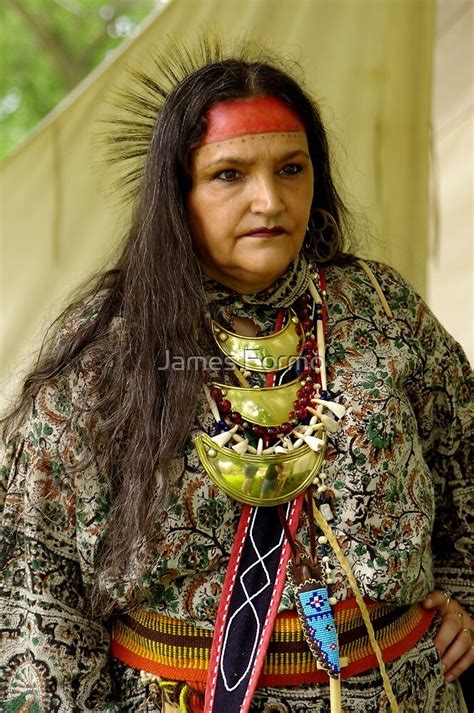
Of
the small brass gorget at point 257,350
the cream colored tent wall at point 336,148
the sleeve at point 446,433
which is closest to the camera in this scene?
the small brass gorget at point 257,350

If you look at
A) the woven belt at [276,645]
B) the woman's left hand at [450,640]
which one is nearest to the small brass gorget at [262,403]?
the woven belt at [276,645]

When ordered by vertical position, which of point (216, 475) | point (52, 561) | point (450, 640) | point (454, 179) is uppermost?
point (454, 179)

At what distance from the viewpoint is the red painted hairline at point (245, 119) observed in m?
1.45

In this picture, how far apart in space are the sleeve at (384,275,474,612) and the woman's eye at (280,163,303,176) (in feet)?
1.03

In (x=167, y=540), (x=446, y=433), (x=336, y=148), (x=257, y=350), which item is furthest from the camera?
(x=336, y=148)

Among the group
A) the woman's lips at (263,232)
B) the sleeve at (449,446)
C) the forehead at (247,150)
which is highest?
the forehead at (247,150)

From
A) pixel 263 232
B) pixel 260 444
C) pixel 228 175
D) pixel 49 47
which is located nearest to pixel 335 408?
pixel 260 444

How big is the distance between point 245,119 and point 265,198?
0.44 ft

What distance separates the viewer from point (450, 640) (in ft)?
5.33

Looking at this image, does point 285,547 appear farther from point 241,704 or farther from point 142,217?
point 142,217

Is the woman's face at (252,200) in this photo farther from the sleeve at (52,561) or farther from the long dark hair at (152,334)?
the sleeve at (52,561)

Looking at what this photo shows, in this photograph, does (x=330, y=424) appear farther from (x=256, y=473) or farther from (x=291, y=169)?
(x=291, y=169)

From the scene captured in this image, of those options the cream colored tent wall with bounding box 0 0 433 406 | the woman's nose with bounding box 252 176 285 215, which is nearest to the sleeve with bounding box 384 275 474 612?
the woman's nose with bounding box 252 176 285 215

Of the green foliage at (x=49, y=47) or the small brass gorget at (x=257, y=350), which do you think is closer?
the small brass gorget at (x=257, y=350)
